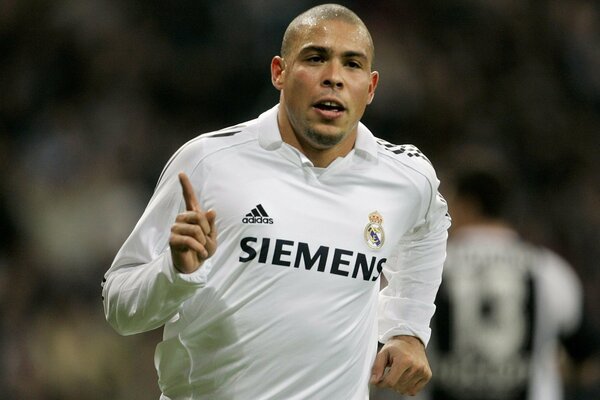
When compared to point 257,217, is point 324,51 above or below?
above

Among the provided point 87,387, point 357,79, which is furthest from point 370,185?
point 87,387

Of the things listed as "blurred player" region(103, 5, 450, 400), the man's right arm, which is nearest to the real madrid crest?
"blurred player" region(103, 5, 450, 400)

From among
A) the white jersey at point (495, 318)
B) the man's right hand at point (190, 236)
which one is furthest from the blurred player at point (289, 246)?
the white jersey at point (495, 318)

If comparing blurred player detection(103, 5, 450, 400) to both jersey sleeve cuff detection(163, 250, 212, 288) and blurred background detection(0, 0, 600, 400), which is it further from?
blurred background detection(0, 0, 600, 400)

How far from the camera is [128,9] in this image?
37.0ft

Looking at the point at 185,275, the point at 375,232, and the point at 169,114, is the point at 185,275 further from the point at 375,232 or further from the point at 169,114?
the point at 169,114

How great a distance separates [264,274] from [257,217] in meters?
0.19

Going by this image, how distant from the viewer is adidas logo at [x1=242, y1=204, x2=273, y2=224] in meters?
4.01

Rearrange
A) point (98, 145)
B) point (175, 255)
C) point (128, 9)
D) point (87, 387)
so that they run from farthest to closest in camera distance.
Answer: point (128, 9), point (98, 145), point (87, 387), point (175, 255)

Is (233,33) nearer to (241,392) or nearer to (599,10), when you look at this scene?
(599,10)

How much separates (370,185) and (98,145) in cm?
618

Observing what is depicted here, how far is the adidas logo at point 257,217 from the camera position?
13.1 ft

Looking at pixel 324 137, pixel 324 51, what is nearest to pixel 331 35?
pixel 324 51

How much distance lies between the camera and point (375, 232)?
4.20 meters
